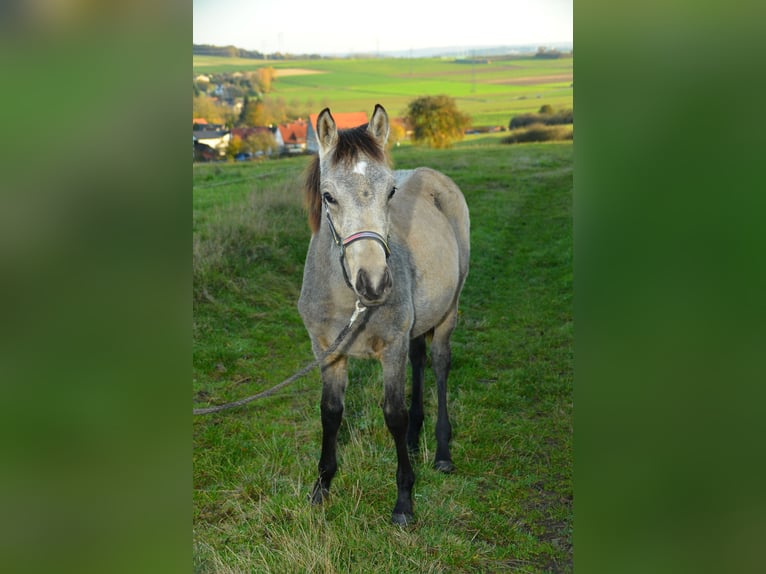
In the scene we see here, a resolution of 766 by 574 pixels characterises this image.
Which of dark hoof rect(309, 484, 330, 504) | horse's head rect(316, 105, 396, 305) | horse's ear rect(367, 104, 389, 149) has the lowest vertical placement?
dark hoof rect(309, 484, 330, 504)

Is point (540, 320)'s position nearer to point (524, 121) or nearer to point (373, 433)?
point (373, 433)

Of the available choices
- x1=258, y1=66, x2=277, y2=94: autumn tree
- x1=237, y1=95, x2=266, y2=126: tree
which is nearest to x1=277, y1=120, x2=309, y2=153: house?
x1=237, y1=95, x2=266, y2=126: tree

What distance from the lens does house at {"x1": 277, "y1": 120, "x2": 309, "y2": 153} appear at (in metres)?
14.5

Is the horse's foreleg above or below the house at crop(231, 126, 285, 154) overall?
below

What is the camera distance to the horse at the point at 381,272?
10.3 ft

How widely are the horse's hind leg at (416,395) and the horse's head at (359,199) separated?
7.06 ft

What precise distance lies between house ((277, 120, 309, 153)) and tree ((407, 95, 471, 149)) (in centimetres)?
544

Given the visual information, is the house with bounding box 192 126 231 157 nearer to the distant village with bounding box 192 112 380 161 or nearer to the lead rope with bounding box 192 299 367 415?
the distant village with bounding box 192 112 380 161

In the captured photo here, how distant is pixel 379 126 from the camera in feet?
11.3

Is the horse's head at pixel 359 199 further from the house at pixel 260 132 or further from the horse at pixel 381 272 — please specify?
the house at pixel 260 132

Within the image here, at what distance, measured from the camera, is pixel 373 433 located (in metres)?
4.92
